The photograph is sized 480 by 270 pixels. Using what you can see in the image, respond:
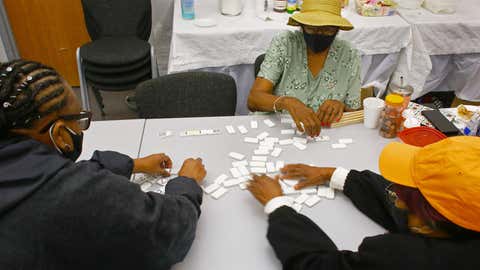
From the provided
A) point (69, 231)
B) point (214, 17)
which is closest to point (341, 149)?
point (69, 231)

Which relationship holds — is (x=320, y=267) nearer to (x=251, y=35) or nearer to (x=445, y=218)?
(x=445, y=218)

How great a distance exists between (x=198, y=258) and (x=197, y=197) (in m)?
0.20

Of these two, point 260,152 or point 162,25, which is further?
point 162,25

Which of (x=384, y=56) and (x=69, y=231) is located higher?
(x=69, y=231)

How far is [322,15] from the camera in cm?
182

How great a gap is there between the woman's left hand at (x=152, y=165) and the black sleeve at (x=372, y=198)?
72cm

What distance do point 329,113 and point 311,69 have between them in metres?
0.34

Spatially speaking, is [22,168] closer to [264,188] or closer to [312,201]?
[264,188]

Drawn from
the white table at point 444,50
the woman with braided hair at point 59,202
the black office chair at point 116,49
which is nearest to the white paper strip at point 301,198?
the woman with braided hair at point 59,202

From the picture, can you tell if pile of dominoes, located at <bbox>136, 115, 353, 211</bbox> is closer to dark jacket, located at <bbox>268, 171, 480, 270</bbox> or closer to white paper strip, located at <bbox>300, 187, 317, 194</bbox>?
white paper strip, located at <bbox>300, 187, 317, 194</bbox>

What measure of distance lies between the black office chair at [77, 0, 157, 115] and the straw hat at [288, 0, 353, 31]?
1.55m

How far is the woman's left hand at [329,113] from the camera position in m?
1.80

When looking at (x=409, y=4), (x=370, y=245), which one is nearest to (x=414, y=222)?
(x=370, y=245)

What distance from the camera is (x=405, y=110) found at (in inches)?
74.0
